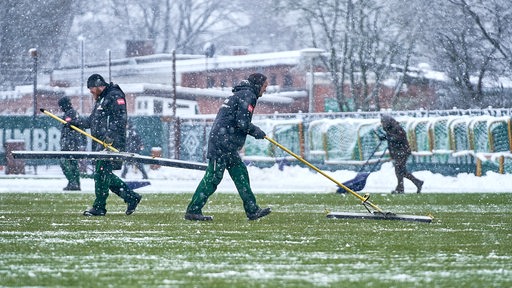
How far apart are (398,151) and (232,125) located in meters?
9.40

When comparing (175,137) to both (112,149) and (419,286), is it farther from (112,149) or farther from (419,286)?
(419,286)

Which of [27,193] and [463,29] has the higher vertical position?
[463,29]

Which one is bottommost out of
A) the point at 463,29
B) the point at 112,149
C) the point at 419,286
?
the point at 419,286

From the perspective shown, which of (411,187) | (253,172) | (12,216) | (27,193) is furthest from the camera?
(253,172)

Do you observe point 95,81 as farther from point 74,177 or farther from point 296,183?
point 296,183

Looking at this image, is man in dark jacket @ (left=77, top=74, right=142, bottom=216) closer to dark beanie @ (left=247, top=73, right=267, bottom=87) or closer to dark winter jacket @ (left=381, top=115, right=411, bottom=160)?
dark beanie @ (left=247, top=73, right=267, bottom=87)

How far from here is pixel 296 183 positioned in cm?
2767

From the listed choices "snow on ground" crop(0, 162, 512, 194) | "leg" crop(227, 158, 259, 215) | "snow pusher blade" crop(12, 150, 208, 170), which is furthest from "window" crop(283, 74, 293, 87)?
"leg" crop(227, 158, 259, 215)

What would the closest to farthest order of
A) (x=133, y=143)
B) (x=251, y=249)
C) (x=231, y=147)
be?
(x=251, y=249), (x=231, y=147), (x=133, y=143)

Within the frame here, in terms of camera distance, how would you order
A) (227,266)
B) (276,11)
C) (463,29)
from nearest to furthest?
(227,266), (463,29), (276,11)

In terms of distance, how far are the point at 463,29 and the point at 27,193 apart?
28.1 meters

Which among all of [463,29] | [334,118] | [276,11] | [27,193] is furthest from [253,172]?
[276,11]

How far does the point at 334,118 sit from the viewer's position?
34969 mm

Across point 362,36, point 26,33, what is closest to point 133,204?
point 362,36
